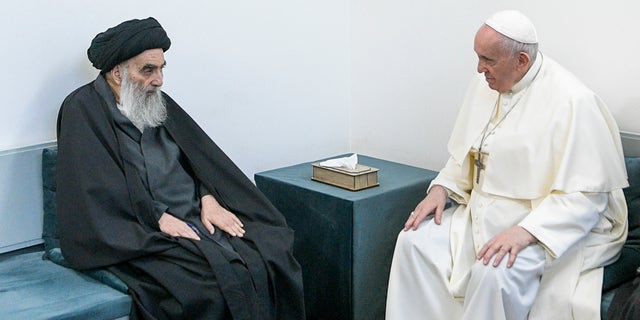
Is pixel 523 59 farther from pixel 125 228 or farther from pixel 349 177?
pixel 125 228

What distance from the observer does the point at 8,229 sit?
3145 millimetres

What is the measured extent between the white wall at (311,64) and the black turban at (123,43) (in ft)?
1.08

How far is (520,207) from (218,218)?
1253 mm

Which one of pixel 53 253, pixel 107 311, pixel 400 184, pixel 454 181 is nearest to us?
pixel 107 311

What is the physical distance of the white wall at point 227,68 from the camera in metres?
3.20

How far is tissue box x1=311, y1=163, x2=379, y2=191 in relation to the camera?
136 inches

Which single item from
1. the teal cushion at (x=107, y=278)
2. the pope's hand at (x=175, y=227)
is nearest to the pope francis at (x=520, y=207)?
the pope's hand at (x=175, y=227)

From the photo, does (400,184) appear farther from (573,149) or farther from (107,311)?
(107,311)

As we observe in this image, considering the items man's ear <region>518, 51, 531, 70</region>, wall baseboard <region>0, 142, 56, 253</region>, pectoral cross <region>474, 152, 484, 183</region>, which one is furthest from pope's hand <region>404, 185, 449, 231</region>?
wall baseboard <region>0, 142, 56, 253</region>

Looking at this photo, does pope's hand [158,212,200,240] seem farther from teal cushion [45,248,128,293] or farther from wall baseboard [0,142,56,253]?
wall baseboard [0,142,56,253]

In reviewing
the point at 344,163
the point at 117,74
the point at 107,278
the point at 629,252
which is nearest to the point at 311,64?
the point at 344,163

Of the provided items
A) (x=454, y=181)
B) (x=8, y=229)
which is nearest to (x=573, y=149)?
(x=454, y=181)

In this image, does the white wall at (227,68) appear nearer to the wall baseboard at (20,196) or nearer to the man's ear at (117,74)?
the wall baseboard at (20,196)

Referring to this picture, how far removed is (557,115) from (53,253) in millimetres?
2121
